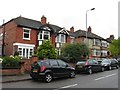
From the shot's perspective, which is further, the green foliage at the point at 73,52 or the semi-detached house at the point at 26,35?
the semi-detached house at the point at 26,35

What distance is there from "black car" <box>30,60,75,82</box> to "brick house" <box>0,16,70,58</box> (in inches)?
654

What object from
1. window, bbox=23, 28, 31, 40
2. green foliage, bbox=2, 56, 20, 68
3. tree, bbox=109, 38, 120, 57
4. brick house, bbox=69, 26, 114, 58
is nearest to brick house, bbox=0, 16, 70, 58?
window, bbox=23, 28, 31, 40

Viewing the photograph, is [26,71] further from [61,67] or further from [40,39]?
[40,39]

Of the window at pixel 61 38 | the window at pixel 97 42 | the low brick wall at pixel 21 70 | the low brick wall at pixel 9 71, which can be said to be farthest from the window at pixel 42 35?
the window at pixel 97 42

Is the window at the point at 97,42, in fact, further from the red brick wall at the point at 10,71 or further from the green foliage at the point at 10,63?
the red brick wall at the point at 10,71

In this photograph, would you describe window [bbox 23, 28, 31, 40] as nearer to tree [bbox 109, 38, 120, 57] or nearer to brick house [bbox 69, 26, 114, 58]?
brick house [bbox 69, 26, 114, 58]

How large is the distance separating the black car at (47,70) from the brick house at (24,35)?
16616 mm

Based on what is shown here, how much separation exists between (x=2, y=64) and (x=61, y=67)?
5254 millimetres

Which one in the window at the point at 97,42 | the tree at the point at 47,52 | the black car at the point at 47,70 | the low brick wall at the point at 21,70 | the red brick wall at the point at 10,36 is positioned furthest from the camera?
→ the window at the point at 97,42

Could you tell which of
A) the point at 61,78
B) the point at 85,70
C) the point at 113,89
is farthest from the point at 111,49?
the point at 113,89

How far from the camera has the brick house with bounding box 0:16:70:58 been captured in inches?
1233

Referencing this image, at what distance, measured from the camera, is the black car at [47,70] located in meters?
14.2

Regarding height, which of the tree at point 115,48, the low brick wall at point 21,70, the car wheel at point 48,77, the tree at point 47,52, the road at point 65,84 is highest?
the tree at point 115,48

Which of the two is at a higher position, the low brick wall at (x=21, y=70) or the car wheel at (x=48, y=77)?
the low brick wall at (x=21, y=70)
